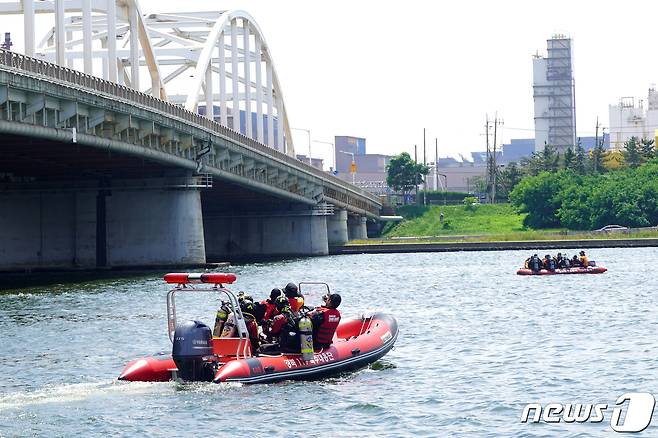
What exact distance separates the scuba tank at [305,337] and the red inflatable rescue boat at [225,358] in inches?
4.9

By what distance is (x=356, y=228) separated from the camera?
13738cm

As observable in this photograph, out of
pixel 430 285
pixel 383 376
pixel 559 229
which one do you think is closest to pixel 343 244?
pixel 559 229

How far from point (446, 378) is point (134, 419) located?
7817 mm

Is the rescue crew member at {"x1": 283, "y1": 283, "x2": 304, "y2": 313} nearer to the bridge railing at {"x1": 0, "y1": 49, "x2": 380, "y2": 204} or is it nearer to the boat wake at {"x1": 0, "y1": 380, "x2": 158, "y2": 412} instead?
the boat wake at {"x1": 0, "y1": 380, "x2": 158, "y2": 412}

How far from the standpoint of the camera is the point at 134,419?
25.4 m

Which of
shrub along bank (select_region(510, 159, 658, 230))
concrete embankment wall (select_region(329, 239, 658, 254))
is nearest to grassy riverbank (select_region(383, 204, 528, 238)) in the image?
shrub along bank (select_region(510, 159, 658, 230))

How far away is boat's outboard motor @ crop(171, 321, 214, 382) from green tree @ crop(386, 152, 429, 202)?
141 meters

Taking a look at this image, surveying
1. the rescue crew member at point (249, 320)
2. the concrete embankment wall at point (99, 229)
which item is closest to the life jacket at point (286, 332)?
the rescue crew member at point (249, 320)

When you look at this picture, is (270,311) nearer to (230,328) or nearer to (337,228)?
(230,328)

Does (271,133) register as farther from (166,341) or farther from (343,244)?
(166,341)

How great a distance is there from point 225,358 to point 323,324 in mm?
2460

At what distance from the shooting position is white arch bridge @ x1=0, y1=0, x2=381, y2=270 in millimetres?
63094

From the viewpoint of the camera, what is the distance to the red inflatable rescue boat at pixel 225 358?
27312 mm

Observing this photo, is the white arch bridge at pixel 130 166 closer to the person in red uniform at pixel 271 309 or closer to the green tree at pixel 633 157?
the person in red uniform at pixel 271 309
